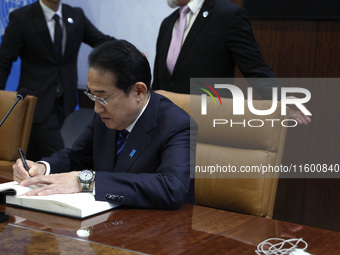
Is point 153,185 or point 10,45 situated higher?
point 10,45

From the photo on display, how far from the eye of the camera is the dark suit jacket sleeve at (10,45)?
11.2 ft

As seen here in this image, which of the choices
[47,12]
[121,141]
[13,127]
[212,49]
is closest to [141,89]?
[121,141]

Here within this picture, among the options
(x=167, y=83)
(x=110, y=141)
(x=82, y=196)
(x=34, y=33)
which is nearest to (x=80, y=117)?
(x=34, y=33)

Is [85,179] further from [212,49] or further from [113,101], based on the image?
[212,49]

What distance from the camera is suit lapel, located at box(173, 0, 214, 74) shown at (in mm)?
2742

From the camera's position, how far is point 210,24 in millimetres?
2729

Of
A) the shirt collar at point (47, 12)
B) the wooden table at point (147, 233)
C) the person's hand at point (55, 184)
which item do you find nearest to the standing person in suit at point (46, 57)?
the shirt collar at point (47, 12)

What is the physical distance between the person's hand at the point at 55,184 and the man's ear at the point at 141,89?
407 mm

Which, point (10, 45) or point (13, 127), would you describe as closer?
point (13, 127)

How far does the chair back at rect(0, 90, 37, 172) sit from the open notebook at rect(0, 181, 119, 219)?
1226 millimetres

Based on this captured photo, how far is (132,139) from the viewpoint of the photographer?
1.87 metres

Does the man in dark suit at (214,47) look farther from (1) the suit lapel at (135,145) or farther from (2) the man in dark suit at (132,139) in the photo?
(1) the suit lapel at (135,145)

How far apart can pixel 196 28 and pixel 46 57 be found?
1.26m

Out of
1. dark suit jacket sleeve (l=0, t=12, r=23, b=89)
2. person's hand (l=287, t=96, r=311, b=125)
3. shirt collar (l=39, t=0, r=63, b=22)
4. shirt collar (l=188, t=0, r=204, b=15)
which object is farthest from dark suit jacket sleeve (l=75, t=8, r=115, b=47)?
person's hand (l=287, t=96, r=311, b=125)
